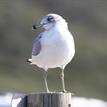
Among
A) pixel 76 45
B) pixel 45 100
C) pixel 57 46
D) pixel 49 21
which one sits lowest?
pixel 45 100

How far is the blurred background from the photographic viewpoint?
8828mm

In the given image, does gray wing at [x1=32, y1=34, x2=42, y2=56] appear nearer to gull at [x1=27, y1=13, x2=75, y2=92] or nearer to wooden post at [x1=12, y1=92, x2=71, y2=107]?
gull at [x1=27, y1=13, x2=75, y2=92]

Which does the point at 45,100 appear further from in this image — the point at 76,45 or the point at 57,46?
the point at 76,45

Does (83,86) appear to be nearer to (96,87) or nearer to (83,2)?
(96,87)

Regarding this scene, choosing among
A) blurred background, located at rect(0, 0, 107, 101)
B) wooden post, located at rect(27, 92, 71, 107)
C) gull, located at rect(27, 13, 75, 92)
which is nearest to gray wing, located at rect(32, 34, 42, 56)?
gull, located at rect(27, 13, 75, 92)

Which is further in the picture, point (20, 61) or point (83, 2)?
point (83, 2)

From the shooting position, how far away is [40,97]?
2758mm

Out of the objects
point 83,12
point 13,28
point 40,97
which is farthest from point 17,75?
point 40,97

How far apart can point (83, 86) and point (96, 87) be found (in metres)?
0.18

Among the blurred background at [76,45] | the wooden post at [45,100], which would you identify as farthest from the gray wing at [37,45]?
the blurred background at [76,45]

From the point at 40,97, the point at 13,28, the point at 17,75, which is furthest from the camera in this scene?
the point at 13,28

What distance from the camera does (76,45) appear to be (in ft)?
29.9

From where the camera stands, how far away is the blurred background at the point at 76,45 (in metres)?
8.83

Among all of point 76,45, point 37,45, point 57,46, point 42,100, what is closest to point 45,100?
point 42,100
